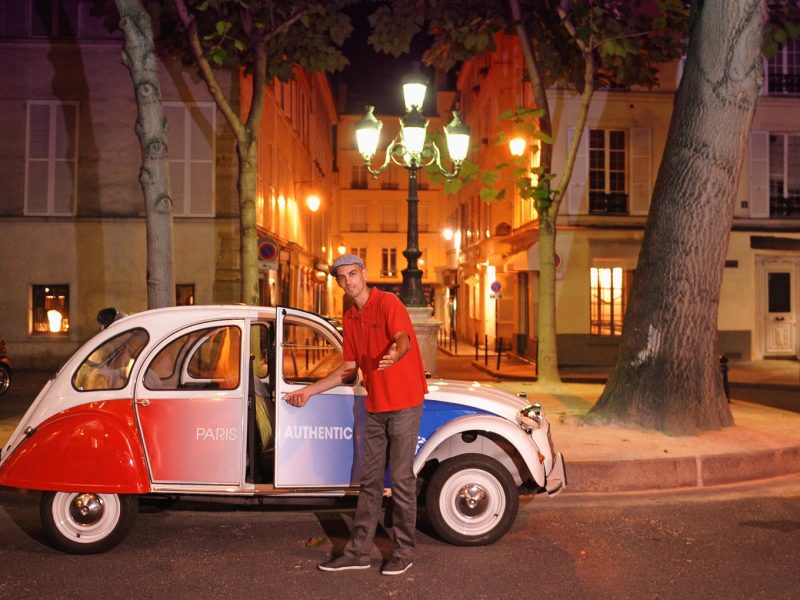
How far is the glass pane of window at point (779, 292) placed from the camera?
76.9ft

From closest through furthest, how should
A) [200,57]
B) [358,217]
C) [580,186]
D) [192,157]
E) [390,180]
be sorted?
[200,57] → [192,157] → [580,186] → [358,217] → [390,180]

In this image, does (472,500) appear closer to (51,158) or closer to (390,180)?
(51,158)

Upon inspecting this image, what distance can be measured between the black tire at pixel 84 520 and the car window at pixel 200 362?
2.68ft

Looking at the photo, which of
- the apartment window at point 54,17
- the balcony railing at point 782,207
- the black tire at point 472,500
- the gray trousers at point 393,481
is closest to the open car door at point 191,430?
the gray trousers at point 393,481

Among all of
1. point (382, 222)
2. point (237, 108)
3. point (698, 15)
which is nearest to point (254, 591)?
point (698, 15)

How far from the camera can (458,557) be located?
17.4 ft

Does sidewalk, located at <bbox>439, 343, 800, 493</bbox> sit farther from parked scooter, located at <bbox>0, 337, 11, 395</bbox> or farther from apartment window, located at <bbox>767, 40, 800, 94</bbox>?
apartment window, located at <bbox>767, 40, 800, 94</bbox>

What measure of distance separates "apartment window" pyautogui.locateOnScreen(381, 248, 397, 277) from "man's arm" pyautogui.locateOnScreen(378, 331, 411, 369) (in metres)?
56.2

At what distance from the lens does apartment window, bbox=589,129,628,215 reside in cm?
2264

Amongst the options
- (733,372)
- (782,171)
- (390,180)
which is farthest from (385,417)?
(390,180)

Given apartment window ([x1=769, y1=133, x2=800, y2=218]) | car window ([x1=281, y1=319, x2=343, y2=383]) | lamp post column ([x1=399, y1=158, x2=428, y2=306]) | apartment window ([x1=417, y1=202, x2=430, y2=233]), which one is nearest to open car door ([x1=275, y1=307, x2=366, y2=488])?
car window ([x1=281, y1=319, x2=343, y2=383])

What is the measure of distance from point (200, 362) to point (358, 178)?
184ft

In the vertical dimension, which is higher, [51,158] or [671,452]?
[51,158]

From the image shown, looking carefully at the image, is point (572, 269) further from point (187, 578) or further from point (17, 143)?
point (187, 578)
